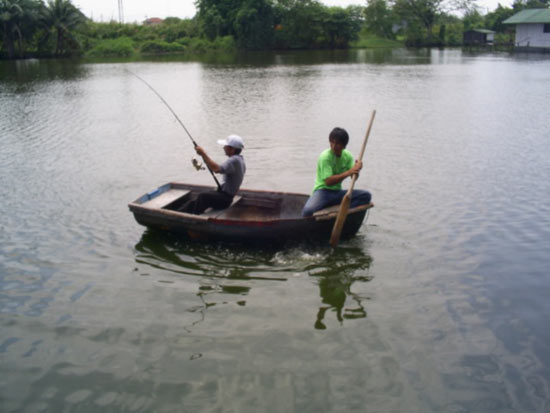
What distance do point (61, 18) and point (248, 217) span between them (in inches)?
1789

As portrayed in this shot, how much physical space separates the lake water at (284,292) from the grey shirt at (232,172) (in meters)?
0.83

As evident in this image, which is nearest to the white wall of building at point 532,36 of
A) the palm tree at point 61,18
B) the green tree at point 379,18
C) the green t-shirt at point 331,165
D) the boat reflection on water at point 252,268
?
the green tree at point 379,18

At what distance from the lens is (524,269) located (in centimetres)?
597

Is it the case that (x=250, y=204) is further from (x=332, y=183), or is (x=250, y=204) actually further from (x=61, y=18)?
(x=61, y=18)

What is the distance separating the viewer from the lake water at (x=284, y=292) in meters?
4.10

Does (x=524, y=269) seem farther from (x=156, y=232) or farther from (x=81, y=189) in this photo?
(x=81, y=189)

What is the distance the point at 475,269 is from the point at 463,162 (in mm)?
5110

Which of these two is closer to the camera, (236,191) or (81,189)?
(236,191)

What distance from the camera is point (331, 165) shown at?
21.1ft

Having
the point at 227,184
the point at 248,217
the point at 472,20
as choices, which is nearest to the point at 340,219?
the point at 248,217

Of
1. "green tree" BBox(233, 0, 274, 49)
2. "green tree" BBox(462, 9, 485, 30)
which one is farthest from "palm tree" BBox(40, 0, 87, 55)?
"green tree" BBox(462, 9, 485, 30)

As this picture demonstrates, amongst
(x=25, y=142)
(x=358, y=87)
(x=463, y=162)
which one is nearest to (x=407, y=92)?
(x=358, y=87)

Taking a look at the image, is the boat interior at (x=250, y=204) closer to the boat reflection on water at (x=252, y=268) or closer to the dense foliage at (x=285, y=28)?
the boat reflection on water at (x=252, y=268)

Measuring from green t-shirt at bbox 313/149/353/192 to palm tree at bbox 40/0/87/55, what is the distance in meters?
44.9
